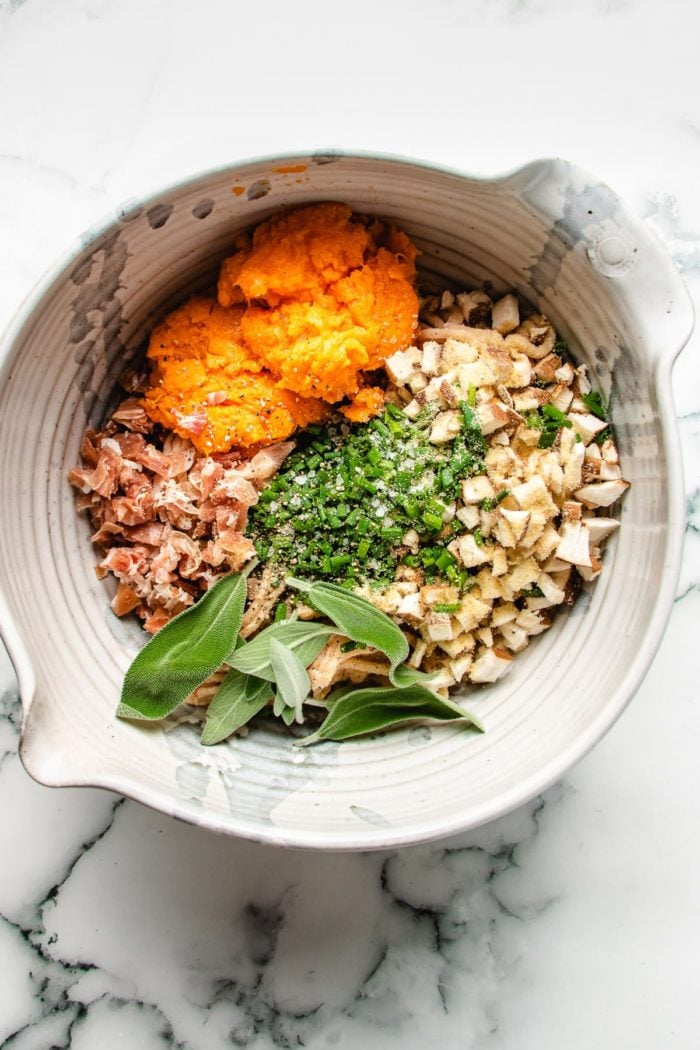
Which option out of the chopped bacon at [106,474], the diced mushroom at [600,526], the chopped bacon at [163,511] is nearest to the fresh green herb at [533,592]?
the diced mushroom at [600,526]

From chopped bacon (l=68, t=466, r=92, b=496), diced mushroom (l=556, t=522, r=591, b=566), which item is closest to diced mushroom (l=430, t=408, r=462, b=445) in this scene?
diced mushroom (l=556, t=522, r=591, b=566)

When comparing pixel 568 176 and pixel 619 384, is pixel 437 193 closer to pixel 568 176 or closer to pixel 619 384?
pixel 568 176

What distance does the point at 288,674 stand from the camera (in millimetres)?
1350

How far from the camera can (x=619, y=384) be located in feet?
4.46

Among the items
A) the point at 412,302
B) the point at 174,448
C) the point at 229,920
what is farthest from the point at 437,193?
the point at 229,920

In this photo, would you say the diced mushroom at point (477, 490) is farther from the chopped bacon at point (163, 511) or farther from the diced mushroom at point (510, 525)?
the chopped bacon at point (163, 511)

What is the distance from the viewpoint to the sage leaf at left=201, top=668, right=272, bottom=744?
139cm

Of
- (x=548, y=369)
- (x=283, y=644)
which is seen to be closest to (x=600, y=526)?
(x=548, y=369)

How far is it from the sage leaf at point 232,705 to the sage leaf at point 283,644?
3 centimetres

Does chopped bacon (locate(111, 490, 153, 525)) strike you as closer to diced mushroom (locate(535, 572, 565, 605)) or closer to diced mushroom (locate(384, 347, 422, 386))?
diced mushroom (locate(384, 347, 422, 386))

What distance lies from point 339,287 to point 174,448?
0.36m

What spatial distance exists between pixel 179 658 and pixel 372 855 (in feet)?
1.72

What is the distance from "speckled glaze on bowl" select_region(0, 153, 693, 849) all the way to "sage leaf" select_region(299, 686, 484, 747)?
0.13ft

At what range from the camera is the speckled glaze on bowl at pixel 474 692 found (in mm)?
1237
